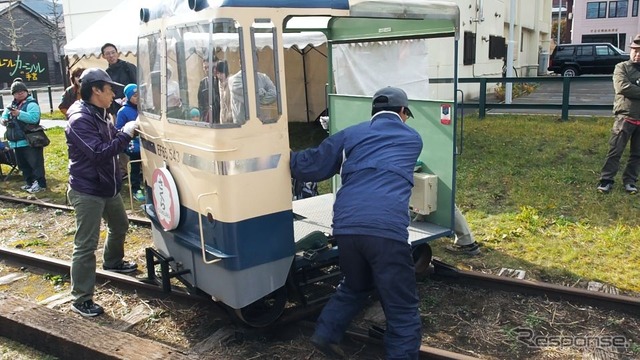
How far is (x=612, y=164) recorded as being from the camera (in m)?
7.35

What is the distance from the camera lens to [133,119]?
692 centimetres

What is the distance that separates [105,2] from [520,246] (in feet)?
65.0

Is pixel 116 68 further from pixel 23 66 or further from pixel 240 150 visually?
pixel 23 66

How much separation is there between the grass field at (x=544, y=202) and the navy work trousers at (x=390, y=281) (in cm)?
222

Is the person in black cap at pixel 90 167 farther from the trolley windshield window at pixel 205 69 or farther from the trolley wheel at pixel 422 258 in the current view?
the trolley wheel at pixel 422 258

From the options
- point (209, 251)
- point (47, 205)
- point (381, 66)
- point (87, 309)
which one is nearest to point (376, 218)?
point (209, 251)

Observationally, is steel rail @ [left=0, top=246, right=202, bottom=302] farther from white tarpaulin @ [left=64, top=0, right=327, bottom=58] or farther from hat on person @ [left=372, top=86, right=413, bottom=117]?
white tarpaulin @ [left=64, top=0, right=327, bottom=58]

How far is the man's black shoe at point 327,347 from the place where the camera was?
148 inches

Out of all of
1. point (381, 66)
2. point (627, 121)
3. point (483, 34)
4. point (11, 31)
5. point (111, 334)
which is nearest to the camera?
point (111, 334)

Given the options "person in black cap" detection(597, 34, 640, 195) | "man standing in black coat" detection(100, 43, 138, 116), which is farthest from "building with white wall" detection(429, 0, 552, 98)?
"man standing in black coat" detection(100, 43, 138, 116)

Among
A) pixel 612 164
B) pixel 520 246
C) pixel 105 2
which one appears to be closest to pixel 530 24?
pixel 105 2

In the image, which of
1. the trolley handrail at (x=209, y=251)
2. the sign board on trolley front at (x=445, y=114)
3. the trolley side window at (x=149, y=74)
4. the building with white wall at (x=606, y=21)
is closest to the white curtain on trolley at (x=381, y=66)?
the sign board on trolley front at (x=445, y=114)

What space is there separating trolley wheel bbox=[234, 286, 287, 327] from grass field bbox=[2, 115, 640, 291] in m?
2.14

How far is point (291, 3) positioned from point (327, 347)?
228 centimetres
